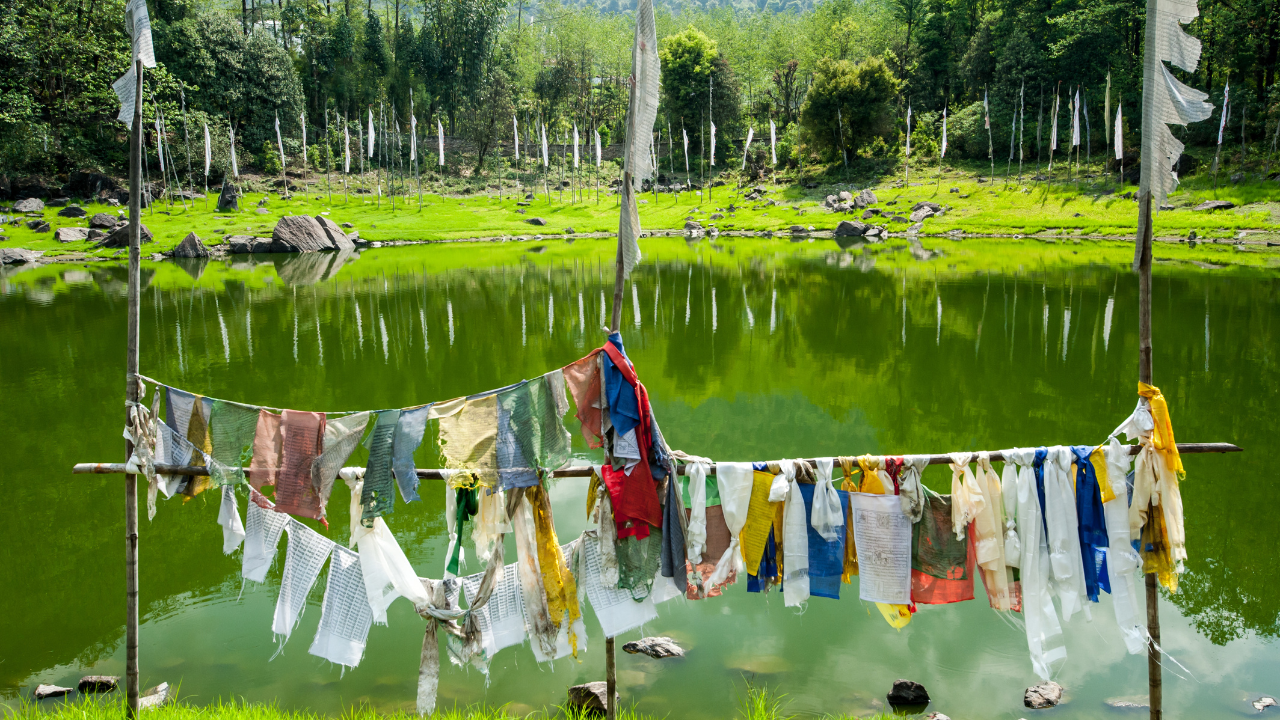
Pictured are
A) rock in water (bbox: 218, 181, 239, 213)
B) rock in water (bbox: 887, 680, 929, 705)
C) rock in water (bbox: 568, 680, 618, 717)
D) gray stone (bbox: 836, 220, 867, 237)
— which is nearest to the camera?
rock in water (bbox: 568, 680, 618, 717)

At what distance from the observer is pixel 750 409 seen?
14266 mm

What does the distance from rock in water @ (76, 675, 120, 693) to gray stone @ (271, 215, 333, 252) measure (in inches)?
1775

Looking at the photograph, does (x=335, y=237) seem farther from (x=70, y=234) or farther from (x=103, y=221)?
(x=70, y=234)

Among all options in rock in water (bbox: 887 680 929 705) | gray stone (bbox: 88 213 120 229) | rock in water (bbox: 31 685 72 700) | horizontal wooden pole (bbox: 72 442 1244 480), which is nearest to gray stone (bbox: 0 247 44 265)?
gray stone (bbox: 88 213 120 229)

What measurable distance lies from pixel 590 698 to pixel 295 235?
47.3m

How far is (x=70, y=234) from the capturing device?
45.4 metres

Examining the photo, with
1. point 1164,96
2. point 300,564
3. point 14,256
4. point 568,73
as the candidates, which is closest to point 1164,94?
point 1164,96

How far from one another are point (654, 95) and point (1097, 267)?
30412 millimetres

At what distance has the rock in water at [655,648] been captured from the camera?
6.90 metres

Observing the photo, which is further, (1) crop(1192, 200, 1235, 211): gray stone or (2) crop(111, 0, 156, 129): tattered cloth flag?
(1) crop(1192, 200, 1235, 211): gray stone

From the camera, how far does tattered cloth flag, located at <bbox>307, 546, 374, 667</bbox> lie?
17.5 ft

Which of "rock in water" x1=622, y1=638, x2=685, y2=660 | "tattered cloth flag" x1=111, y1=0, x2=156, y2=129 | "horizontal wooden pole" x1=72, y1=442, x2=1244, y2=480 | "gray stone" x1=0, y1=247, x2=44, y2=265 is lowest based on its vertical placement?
"rock in water" x1=622, y1=638, x2=685, y2=660

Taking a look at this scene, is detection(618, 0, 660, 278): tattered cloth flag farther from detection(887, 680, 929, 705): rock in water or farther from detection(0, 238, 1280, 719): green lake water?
detection(887, 680, 929, 705): rock in water

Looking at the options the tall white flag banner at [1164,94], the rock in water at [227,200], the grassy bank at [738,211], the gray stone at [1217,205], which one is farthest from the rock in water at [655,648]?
the rock in water at [227,200]
